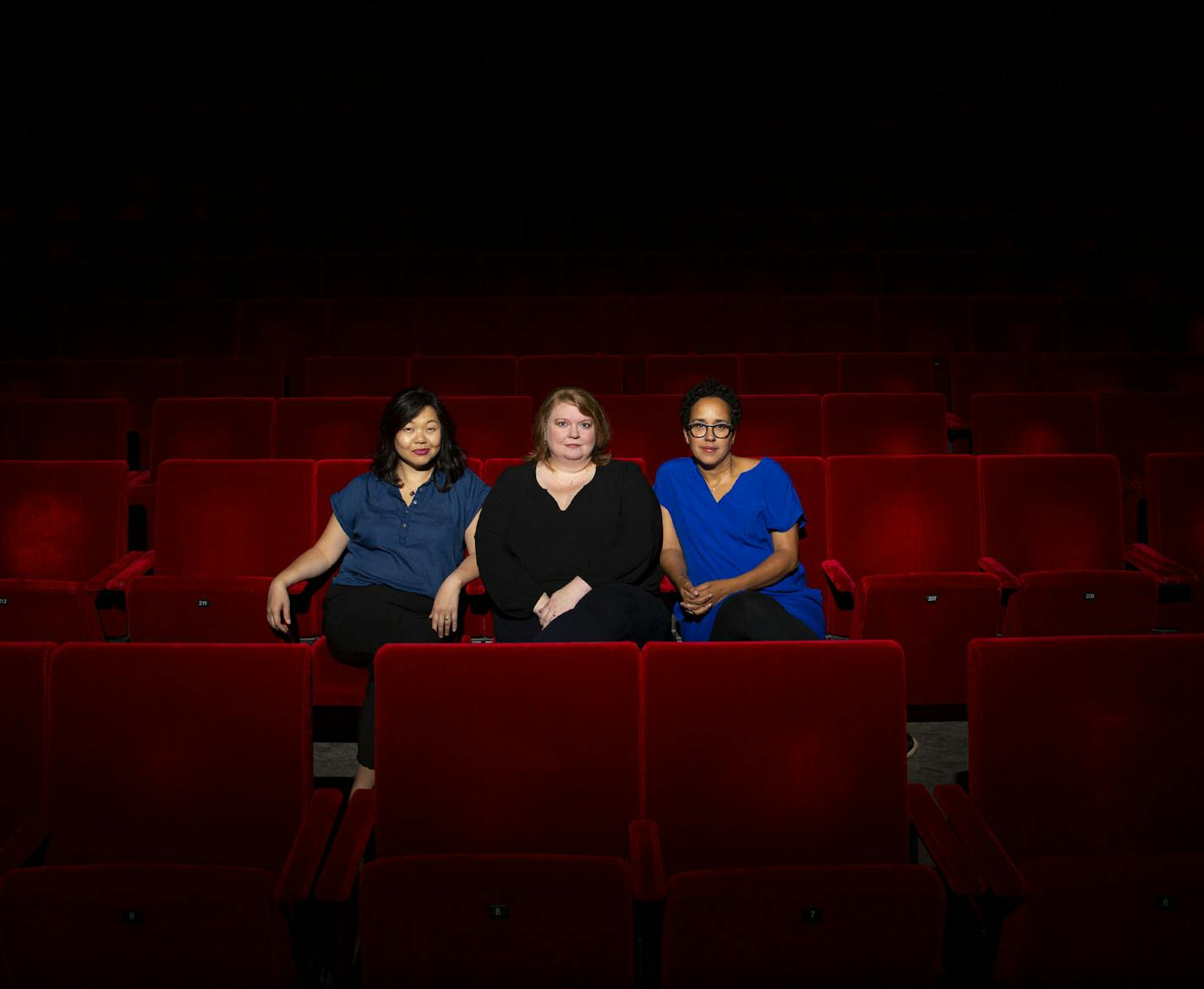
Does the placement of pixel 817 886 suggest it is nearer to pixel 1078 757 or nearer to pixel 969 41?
pixel 1078 757

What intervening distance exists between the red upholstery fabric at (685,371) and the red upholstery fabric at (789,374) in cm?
3

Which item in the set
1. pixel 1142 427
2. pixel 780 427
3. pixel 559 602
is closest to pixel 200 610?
pixel 559 602

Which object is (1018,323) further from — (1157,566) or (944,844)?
(944,844)

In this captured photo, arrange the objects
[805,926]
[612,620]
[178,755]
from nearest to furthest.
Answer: [805,926] → [178,755] → [612,620]

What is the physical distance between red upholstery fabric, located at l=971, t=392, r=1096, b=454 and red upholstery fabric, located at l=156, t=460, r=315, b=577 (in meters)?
1.04

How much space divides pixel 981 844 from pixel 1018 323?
1.72 meters

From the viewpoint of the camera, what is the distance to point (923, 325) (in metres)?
1.99

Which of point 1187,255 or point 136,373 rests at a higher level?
point 1187,255


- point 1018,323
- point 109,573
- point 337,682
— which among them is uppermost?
point 1018,323

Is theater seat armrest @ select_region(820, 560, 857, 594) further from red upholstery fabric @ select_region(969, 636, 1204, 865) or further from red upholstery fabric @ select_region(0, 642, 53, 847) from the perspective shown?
red upholstery fabric @ select_region(0, 642, 53, 847)

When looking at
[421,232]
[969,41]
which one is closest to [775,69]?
[969,41]

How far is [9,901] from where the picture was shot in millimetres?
521

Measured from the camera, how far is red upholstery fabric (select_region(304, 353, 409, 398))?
5.26 ft

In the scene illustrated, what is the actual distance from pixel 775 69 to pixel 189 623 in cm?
281
